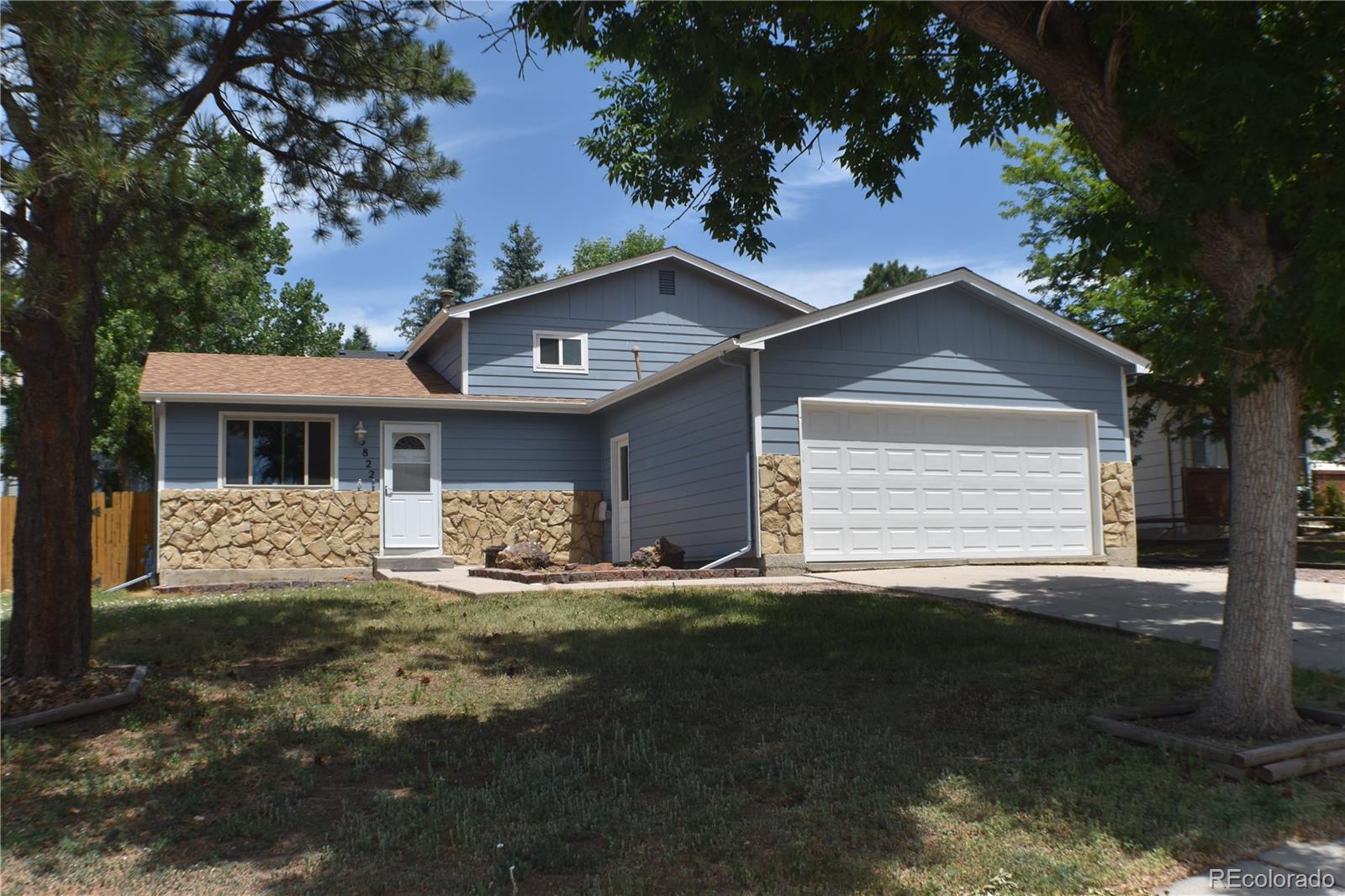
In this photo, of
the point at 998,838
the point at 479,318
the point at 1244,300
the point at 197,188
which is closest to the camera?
the point at 998,838

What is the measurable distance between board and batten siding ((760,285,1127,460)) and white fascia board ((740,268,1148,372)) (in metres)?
0.17

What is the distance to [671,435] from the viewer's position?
16.4 m

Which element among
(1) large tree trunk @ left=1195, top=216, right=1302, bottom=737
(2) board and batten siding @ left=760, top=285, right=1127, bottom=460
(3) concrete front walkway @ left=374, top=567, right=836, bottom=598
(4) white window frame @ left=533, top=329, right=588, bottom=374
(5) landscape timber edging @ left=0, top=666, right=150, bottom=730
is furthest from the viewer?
(4) white window frame @ left=533, top=329, right=588, bottom=374

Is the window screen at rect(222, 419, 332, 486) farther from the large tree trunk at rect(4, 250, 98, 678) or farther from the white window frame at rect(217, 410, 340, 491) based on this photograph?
the large tree trunk at rect(4, 250, 98, 678)

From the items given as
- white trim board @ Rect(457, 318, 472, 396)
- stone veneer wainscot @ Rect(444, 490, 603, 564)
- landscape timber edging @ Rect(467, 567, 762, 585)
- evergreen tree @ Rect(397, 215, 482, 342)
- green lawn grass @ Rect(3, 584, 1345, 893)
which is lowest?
green lawn grass @ Rect(3, 584, 1345, 893)

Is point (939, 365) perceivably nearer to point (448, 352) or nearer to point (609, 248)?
point (448, 352)

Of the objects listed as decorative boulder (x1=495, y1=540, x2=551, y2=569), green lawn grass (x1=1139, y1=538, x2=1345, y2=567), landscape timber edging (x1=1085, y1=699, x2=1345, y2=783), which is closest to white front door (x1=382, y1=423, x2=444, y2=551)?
decorative boulder (x1=495, y1=540, x2=551, y2=569)

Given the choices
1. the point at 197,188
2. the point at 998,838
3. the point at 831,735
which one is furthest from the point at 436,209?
the point at 998,838

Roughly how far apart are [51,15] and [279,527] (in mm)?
11679

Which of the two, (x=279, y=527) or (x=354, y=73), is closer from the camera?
(x=354, y=73)

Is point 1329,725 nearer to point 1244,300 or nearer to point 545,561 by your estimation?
point 1244,300

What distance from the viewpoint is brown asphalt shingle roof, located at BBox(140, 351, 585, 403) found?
16.7 metres

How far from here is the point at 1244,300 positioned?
18.8 ft

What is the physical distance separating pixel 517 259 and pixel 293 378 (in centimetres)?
2981
